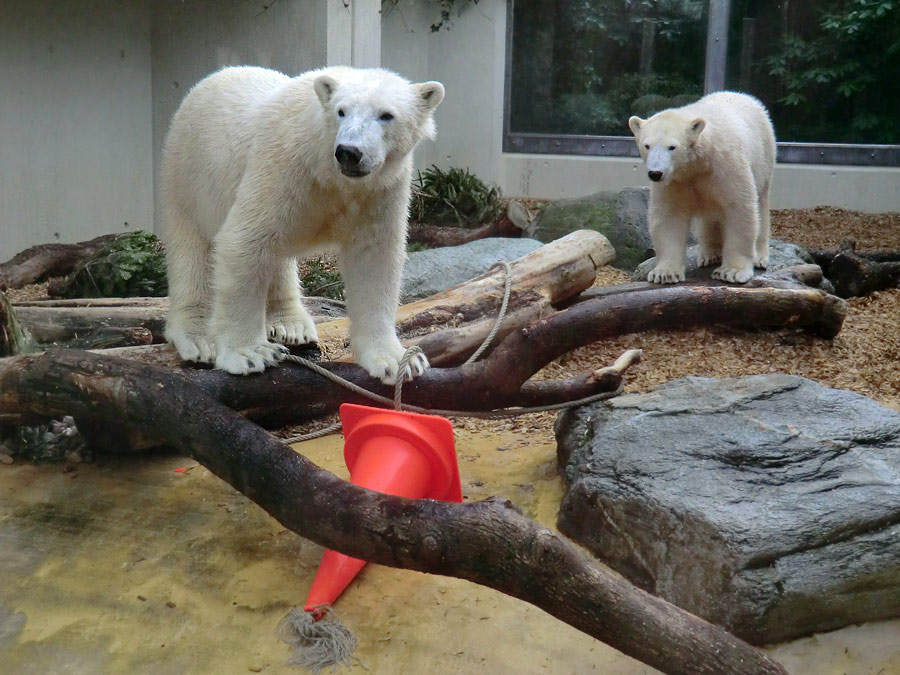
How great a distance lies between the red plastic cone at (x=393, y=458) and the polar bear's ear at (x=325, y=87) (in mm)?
1127

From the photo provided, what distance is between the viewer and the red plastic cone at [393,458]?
2.71 meters

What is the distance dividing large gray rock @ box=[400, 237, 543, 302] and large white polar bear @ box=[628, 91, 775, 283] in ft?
4.69

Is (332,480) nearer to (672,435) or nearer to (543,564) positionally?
(543,564)

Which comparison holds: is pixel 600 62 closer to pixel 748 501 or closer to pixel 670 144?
pixel 670 144

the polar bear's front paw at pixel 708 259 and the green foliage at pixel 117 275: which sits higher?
the polar bear's front paw at pixel 708 259

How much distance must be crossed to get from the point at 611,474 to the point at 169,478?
1.84 meters

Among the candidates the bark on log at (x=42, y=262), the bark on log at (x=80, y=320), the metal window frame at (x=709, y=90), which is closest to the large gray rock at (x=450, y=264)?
the bark on log at (x=80, y=320)

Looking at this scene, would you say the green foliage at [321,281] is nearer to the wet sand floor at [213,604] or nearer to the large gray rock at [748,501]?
the wet sand floor at [213,604]

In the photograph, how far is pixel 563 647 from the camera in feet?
8.11

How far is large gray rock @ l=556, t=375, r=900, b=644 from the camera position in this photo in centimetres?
254

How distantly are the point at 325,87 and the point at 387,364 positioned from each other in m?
1.08

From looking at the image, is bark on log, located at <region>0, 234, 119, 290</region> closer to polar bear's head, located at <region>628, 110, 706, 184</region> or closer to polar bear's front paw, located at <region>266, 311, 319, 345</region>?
polar bear's front paw, located at <region>266, 311, 319, 345</region>

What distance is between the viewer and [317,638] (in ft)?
8.07

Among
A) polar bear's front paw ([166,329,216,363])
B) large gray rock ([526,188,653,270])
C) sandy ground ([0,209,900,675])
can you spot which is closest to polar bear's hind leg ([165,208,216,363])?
polar bear's front paw ([166,329,216,363])
